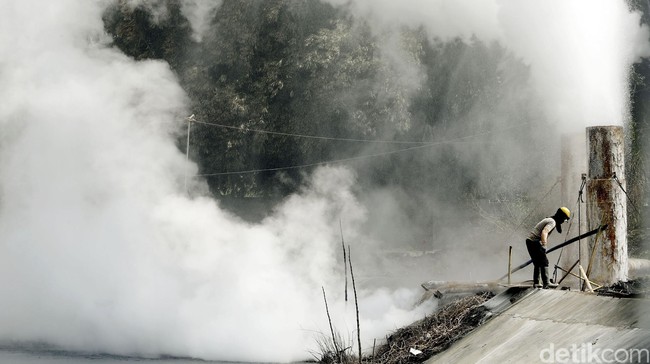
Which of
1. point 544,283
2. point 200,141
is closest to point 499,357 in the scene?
point 544,283

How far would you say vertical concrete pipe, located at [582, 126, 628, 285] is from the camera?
15.8 m

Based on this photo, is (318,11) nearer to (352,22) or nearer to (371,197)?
(352,22)

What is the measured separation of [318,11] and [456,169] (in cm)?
603

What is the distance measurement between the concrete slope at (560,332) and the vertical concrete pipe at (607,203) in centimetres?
214

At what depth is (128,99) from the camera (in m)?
22.8

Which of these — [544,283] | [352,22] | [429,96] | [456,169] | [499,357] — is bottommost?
[499,357]

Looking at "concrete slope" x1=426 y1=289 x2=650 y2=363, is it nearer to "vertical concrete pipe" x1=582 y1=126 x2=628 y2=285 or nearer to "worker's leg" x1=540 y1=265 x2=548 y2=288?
"worker's leg" x1=540 y1=265 x2=548 y2=288

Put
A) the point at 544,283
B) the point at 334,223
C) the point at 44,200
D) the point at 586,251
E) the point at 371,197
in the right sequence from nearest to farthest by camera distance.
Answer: the point at 544,283 < the point at 586,251 < the point at 44,200 < the point at 334,223 < the point at 371,197

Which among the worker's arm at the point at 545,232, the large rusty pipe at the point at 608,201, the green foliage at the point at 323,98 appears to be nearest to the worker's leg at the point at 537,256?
the worker's arm at the point at 545,232

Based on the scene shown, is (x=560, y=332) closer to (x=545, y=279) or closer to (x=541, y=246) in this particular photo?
(x=545, y=279)

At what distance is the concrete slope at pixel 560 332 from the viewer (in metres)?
10.9

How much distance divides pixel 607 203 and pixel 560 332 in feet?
14.5

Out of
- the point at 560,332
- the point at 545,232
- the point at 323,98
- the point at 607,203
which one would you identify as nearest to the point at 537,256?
the point at 545,232

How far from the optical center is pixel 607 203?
1585cm
